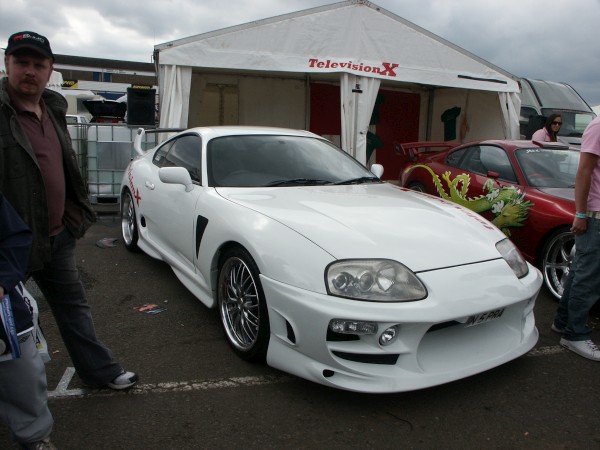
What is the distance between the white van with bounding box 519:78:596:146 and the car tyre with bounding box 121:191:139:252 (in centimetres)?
787

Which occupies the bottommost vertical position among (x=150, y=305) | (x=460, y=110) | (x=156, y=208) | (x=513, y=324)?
(x=150, y=305)

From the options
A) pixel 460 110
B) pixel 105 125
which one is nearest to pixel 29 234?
pixel 105 125

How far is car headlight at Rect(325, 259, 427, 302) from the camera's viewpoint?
A: 2213mm

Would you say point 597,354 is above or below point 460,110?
below

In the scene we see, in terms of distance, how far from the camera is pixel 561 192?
13.7ft

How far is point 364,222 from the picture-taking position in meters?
2.61

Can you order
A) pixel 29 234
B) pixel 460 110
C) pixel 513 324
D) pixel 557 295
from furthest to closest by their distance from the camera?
pixel 460 110 < pixel 557 295 < pixel 513 324 < pixel 29 234

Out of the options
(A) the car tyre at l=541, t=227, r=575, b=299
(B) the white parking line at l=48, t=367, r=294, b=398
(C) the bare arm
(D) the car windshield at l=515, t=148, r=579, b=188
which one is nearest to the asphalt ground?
(B) the white parking line at l=48, t=367, r=294, b=398

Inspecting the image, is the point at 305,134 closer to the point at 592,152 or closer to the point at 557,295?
the point at 592,152

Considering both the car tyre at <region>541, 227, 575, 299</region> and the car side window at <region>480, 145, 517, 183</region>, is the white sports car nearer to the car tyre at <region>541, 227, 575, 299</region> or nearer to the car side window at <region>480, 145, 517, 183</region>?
the car tyre at <region>541, 227, 575, 299</region>

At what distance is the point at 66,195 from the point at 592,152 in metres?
2.78

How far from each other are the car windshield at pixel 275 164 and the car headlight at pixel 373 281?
3.96 feet

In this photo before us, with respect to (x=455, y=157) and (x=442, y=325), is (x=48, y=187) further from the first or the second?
(x=455, y=157)

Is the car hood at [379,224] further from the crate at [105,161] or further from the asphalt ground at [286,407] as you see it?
the crate at [105,161]
